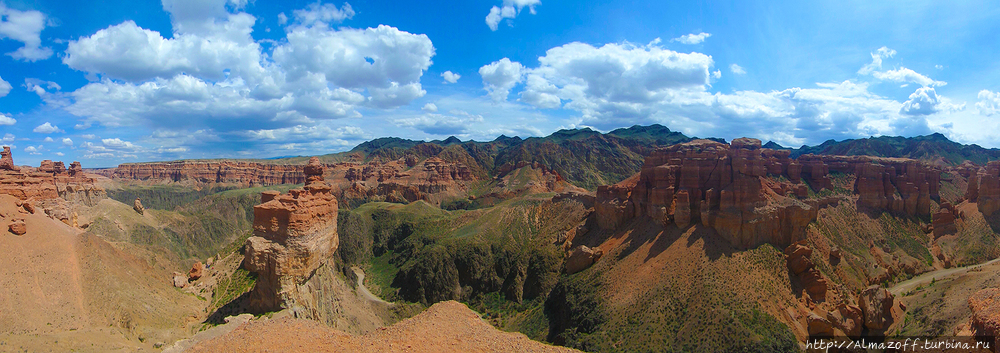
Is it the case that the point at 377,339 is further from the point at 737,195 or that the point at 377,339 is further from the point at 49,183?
the point at 49,183

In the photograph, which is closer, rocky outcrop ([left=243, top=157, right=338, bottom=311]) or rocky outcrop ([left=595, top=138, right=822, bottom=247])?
rocky outcrop ([left=243, top=157, right=338, bottom=311])

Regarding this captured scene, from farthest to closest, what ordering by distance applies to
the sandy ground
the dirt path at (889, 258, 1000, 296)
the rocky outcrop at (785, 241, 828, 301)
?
the dirt path at (889, 258, 1000, 296)
the rocky outcrop at (785, 241, 828, 301)
the sandy ground

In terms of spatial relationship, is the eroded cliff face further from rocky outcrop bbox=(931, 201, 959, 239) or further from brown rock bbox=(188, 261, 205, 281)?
brown rock bbox=(188, 261, 205, 281)

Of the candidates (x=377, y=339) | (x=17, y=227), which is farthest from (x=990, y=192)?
(x=17, y=227)

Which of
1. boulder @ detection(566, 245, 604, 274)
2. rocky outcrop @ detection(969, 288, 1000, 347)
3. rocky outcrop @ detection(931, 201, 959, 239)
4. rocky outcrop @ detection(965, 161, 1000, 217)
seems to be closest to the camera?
rocky outcrop @ detection(969, 288, 1000, 347)

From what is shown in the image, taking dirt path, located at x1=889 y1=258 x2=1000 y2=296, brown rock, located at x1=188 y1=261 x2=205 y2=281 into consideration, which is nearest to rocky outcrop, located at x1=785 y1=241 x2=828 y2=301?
dirt path, located at x1=889 y1=258 x2=1000 y2=296

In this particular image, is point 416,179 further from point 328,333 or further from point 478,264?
point 328,333

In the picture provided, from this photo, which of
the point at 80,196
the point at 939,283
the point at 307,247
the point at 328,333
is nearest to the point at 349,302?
the point at 307,247

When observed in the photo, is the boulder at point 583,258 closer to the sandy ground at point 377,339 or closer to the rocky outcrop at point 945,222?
the sandy ground at point 377,339
